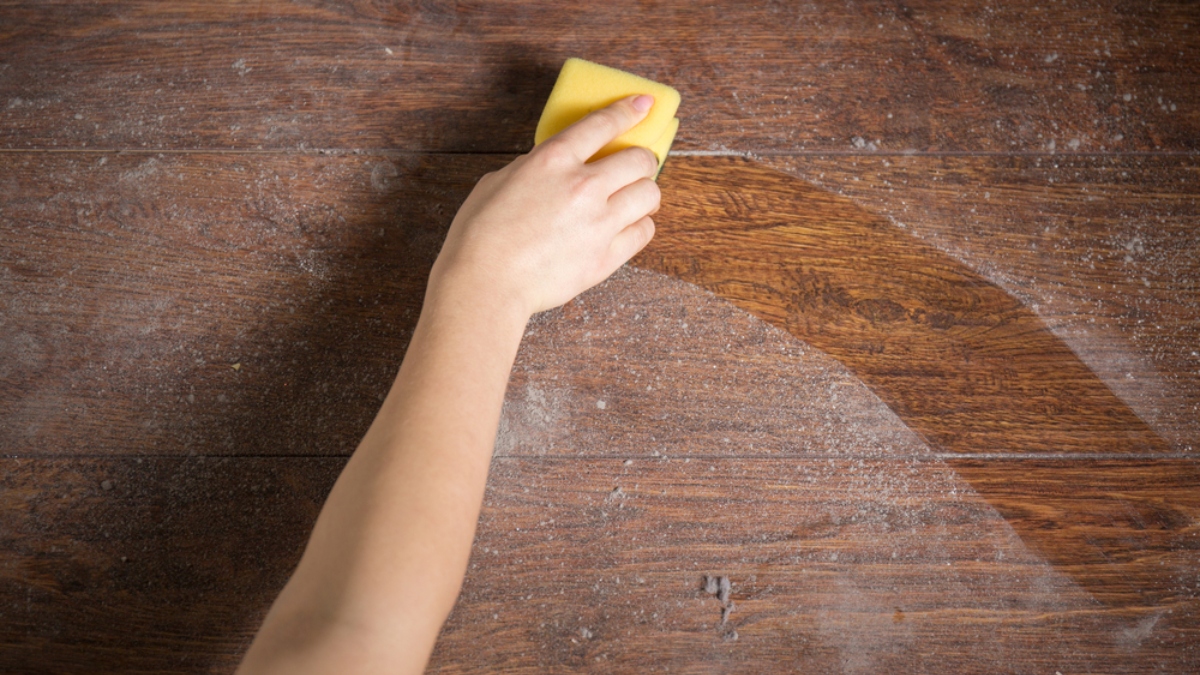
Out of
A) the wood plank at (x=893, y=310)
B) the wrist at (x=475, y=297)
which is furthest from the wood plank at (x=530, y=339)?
the wrist at (x=475, y=297)

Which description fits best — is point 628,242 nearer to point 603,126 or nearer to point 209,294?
point 603,126

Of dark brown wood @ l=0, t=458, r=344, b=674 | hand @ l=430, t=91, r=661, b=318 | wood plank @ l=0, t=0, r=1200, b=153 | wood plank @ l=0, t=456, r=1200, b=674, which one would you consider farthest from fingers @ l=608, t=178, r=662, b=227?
dark brown wood @ l=0, t=458, r=344, b=674

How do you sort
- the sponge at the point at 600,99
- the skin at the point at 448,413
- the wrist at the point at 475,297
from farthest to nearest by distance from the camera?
1. the sponge at the point at 600,99
2. the wrist at the point at 475,297
3. the skin at the point at 448,413

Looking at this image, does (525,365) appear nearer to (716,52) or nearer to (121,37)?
(716,52)

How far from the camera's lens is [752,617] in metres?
0.66

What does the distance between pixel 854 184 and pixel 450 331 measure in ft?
1.49

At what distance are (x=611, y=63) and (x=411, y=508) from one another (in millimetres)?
525

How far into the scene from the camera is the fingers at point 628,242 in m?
0.66

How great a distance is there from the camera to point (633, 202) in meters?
0.66

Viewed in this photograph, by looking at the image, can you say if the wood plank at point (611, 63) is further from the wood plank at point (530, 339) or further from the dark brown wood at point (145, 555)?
the dark brown wood at point (145, 555)

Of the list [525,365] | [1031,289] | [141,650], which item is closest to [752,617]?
[525,365]

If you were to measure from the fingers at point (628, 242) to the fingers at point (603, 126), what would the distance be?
8cm

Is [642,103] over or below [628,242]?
over

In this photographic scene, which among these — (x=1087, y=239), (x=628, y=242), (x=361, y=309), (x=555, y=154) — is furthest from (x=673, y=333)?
(x=1087, y=239)
